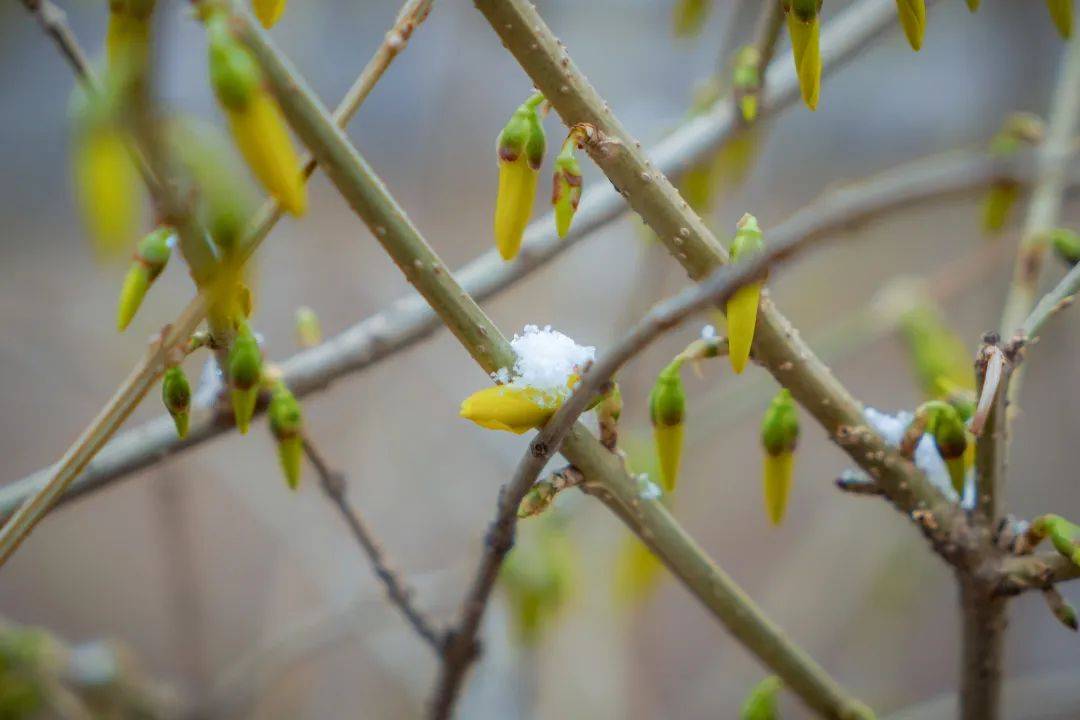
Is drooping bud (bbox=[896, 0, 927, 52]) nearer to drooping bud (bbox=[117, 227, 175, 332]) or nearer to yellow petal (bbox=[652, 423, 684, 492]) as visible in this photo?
yellow petal (bbox=[652, 423, 684, 492])

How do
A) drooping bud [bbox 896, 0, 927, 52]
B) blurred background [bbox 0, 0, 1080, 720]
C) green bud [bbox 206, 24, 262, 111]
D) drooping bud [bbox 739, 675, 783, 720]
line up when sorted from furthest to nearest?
blurred background [bbox 0, 0, 1080, 720], drooping bud [bbox 739, 675, 783, 720], drooping bud [bbox 896, 0, 927, 52], green bud [bbox 206, 24, 262, 111]

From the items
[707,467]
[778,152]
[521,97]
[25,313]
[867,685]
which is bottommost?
[867,685]

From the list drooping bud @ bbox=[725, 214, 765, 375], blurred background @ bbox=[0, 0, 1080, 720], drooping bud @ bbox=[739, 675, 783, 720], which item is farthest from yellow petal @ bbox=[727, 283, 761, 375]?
blurred background @ bbox=[0, 0, 1080, 720]

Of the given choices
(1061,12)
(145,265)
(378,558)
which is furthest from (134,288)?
(1061,12)

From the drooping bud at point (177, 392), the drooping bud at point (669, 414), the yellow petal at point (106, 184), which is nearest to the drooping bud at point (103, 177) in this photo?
the yellow petal at point (106, 184)

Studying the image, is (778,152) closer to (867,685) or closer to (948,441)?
(867,685)

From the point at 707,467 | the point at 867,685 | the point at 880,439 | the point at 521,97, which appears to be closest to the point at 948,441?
the point at 880,439

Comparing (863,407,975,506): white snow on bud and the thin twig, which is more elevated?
the thin twig
